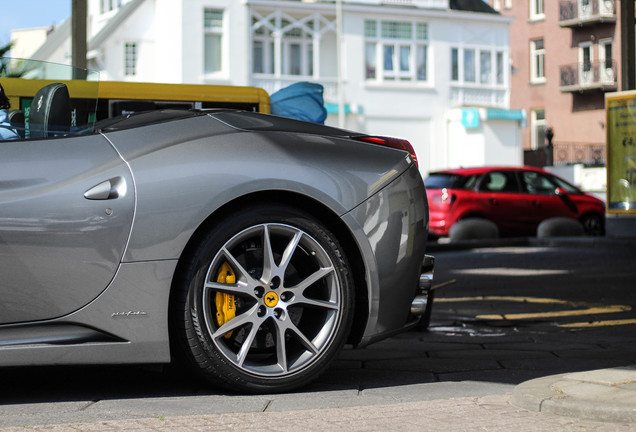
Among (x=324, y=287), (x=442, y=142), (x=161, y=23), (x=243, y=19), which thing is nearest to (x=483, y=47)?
(x=442, y=142)

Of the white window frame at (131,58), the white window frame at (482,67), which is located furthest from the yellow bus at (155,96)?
the white window frame at (482,67)

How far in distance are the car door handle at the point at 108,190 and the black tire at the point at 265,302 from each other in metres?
0.38

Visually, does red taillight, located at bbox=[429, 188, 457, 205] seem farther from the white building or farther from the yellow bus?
the white building

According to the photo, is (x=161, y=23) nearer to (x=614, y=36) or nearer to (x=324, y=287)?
(x=614, y=36)

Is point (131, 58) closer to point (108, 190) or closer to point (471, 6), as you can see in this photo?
point (471, 6)

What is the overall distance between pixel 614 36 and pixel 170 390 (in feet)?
161

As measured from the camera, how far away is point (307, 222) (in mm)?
4516

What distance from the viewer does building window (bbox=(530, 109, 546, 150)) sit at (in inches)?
2158

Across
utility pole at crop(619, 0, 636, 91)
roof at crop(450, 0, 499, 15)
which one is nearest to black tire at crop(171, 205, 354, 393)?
utility pole at crop(619, 0, 636, 91)

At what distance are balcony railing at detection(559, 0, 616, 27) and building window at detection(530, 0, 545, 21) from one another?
9.55ft

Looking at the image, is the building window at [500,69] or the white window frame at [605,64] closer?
the building window at [500,69]

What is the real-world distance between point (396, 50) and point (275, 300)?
42974 mm

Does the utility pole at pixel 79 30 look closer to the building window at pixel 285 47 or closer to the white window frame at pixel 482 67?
the building window at pixel 285 47

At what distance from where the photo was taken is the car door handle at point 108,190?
4219mm
